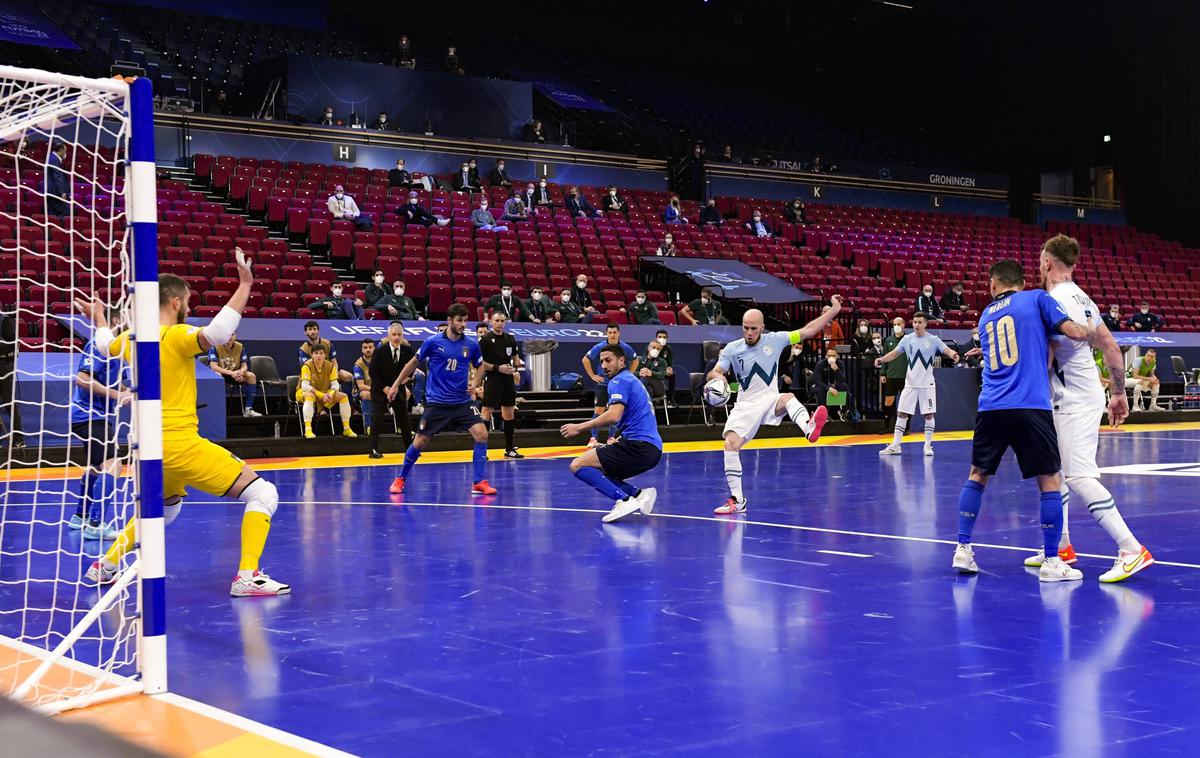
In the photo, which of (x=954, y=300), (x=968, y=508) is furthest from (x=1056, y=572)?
(x=954, y=300)

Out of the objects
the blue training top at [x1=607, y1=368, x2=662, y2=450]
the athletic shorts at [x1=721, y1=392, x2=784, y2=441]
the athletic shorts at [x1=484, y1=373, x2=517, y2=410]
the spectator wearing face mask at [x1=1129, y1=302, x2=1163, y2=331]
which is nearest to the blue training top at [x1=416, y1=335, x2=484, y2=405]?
the blue training top at [x1=607, y1=368, x2=662, y2=450]

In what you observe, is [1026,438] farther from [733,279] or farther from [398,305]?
[733,279]

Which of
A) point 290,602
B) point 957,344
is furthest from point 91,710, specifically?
point 957,344

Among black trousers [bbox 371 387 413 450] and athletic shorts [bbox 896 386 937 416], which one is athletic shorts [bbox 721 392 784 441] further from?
athletic shorts [bbox 896 386 937 416]

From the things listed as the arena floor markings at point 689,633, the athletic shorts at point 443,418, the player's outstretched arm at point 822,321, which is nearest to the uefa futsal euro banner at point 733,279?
the athletic shorts at point 443,418

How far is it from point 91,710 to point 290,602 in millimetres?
2097

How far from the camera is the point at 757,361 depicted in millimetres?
10852

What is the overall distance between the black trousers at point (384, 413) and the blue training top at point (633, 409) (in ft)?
19.5

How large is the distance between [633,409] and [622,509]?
0.92m

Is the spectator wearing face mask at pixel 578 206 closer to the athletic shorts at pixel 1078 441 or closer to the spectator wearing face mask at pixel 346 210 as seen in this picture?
the spectator wearing face mask at pixel 346 210

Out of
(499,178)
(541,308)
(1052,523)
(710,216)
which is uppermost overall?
(499,178)

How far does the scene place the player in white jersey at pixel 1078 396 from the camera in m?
6.86

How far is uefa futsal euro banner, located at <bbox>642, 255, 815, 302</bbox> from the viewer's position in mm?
24266

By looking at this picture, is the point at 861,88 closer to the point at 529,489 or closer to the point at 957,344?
the point at 957,344
